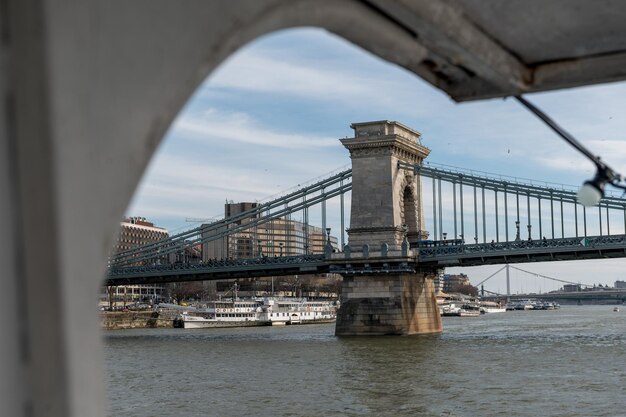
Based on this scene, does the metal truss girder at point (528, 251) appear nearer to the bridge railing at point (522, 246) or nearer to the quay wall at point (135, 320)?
the bridge railing at point (522, 246)

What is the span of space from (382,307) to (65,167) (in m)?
42.4

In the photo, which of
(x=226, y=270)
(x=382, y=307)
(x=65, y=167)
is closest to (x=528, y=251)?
(x=382, y=307)

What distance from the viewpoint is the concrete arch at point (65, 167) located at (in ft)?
4.80

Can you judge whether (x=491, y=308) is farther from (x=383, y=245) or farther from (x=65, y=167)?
(x=65, y=167)

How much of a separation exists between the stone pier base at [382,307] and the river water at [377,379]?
6.20 meters

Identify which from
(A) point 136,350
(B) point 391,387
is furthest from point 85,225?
(A) point 136,350

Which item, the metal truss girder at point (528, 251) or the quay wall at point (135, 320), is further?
the quay wall at point (135, 320)

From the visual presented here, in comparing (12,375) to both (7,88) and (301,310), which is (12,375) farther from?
(301,310)

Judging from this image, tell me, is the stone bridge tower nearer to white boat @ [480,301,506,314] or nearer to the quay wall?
the quay wall

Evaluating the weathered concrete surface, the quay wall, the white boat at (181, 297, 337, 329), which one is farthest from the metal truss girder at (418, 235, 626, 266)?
the quay wall

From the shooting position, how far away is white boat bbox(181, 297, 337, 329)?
70438mm

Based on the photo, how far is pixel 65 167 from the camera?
4.88 feet

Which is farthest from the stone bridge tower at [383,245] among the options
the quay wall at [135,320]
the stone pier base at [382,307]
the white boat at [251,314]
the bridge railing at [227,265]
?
the quay wall at [135,320]

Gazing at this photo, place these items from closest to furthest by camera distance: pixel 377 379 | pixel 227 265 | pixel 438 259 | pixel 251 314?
pixel 377 379
pixel 438 259
pixel 227 265
pixel 251 314
